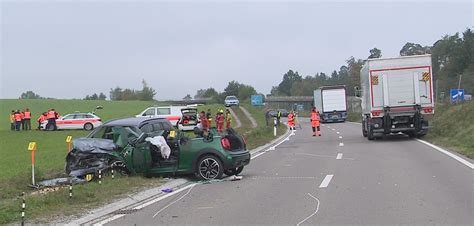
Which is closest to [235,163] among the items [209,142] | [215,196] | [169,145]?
[209,142]

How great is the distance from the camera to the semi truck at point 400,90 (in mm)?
23969

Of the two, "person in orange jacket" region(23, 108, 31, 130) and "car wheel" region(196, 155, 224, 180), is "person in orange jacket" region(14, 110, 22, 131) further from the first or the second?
"car wheel" region(196, 155, 224, 180)

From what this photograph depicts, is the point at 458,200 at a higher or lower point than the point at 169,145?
lower

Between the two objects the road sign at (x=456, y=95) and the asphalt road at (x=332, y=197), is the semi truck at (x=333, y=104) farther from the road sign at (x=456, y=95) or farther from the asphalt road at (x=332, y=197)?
the asphalt road at (x=332, y=197)

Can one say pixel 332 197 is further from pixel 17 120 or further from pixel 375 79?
pixel 17 120

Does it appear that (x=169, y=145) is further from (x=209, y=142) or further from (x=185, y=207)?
(x=185, y=207)

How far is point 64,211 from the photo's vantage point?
30.5 ft

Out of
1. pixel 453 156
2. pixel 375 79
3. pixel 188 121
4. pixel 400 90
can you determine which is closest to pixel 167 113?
pixel 188 121

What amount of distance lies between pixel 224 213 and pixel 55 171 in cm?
703

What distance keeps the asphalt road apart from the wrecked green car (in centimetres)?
67

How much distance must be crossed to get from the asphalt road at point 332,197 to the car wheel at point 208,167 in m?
0.48

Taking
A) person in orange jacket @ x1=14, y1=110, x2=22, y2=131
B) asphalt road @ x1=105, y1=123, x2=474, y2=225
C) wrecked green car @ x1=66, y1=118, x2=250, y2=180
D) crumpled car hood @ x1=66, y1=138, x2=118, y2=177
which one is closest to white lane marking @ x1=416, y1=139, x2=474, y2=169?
asphalt road @ x1=105, y1=123, x2=474, y2=225

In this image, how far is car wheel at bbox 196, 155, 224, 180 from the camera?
1323 cm

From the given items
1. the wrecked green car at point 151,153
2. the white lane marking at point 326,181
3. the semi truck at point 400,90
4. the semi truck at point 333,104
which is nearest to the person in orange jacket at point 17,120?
the semi truck at point 400,90
